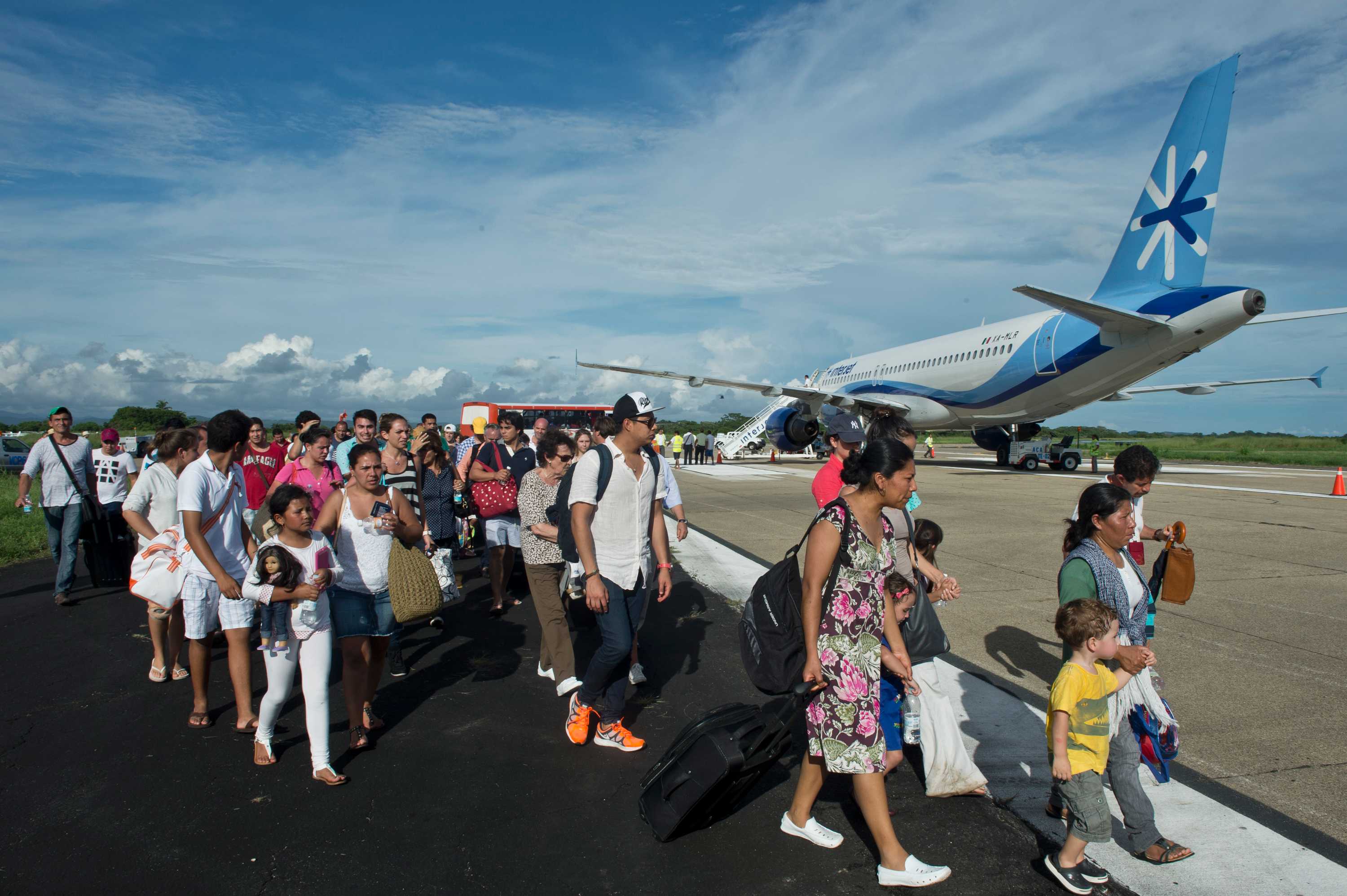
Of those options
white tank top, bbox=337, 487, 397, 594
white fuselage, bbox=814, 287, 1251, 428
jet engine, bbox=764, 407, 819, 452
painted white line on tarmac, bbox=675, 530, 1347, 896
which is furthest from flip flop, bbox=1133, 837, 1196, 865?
jet engine, bbox=764, 407, 819, 452

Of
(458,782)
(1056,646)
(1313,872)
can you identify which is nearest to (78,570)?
(458,782)

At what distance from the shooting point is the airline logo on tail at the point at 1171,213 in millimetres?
16578

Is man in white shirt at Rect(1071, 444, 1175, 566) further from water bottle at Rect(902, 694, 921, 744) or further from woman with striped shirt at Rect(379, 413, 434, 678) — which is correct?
→ woman with striped shirt at Rect(379, 413, 434, 678)

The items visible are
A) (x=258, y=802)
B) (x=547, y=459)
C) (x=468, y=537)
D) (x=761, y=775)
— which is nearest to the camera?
(x=761, y=775)

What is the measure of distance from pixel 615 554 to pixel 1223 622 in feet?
18.2

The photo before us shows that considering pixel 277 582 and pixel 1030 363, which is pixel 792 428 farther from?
pixel 277 582

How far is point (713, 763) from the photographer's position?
3.01m

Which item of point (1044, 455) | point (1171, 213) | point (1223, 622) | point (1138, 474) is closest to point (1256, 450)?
point (1044, 455)

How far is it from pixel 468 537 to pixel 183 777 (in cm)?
712

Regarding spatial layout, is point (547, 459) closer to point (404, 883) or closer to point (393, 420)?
point (393, 420)

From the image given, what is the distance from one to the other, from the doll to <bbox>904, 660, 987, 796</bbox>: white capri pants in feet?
10.1

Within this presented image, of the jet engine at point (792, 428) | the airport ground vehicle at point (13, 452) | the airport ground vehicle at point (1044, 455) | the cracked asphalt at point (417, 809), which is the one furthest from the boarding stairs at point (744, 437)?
the cracked asphalt at point (417, 809)

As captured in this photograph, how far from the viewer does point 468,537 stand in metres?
10.9

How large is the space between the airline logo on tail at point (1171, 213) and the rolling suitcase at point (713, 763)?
61.0 ft
